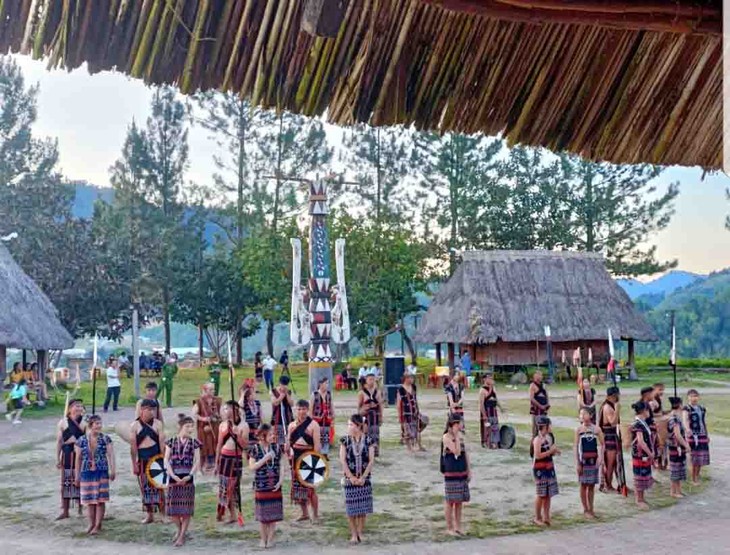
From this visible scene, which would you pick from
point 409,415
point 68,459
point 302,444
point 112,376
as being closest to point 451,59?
point 302,444

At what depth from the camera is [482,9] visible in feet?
9.12

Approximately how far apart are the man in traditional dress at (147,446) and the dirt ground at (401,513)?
0.34m

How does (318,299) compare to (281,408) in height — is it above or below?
above

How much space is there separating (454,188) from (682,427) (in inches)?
1369

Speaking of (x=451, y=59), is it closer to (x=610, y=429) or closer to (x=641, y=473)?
(x=641, y=473)

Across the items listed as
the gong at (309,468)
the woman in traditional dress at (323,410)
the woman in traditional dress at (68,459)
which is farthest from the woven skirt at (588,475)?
the woman in traditional dress at (68,459)

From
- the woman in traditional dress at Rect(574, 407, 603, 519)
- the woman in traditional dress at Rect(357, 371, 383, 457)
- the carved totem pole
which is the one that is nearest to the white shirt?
the carved totem pole

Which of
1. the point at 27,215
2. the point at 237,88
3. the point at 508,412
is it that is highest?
the point at 27,215

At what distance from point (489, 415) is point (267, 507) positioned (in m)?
7.63

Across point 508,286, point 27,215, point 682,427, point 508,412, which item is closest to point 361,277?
point 508,286

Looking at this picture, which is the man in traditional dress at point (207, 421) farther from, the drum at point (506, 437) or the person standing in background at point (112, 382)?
the person standing in background at point (112, 382)

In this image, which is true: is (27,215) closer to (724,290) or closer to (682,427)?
(682,427)

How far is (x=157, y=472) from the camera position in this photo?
32.9 ft

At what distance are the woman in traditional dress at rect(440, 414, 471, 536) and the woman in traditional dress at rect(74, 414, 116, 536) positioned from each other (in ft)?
14.4
